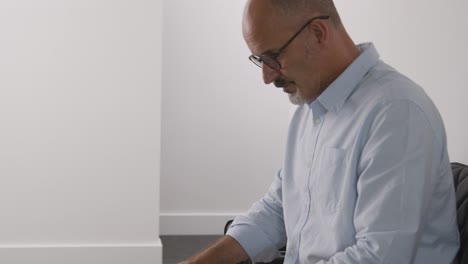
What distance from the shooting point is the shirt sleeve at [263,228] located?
159cm

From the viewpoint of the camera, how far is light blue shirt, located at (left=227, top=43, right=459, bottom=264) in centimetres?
123

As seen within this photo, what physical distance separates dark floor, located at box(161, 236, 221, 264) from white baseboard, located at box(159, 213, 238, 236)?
82 millimetres

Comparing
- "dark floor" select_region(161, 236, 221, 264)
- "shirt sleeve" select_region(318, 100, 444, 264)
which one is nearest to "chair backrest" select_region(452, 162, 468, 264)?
"shirt sleeve" select_region(318, 100, 444, 264)

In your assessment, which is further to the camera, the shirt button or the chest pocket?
the shirt button

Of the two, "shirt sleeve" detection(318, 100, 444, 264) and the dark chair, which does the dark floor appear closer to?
the dark chair

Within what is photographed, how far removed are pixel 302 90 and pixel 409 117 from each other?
0.96 feet

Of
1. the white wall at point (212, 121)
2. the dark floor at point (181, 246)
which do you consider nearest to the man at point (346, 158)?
the dark floor at point (181, 246)

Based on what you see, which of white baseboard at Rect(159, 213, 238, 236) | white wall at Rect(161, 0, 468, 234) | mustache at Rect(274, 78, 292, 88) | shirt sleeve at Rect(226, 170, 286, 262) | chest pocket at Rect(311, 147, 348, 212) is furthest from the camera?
white baseboard at Rect(159, 213, 238, 236)

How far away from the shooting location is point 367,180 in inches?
49.5

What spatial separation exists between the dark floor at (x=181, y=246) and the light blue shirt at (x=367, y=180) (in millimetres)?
2478

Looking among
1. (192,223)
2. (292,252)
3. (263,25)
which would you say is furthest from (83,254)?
(263,25)

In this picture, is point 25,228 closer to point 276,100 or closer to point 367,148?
point 276,100

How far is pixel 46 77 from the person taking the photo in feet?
11.9

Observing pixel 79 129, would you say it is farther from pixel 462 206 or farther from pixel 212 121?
pixel 462 206
